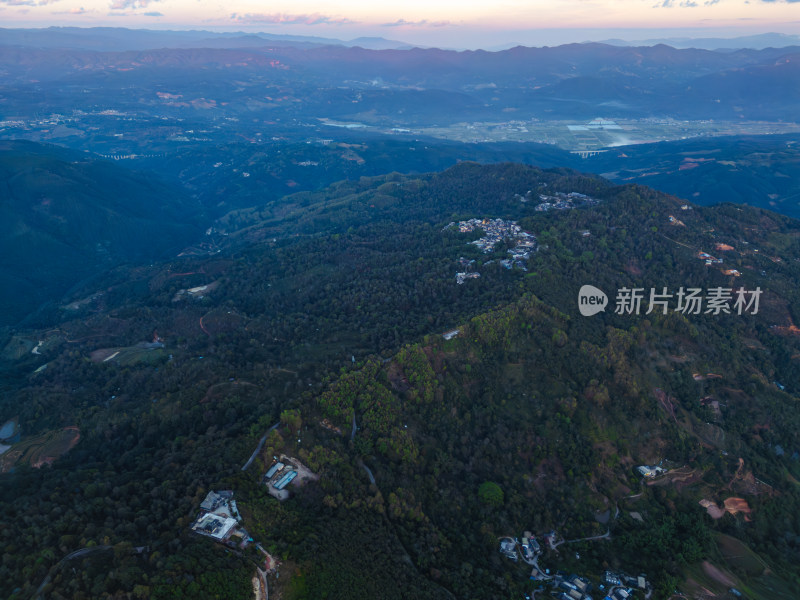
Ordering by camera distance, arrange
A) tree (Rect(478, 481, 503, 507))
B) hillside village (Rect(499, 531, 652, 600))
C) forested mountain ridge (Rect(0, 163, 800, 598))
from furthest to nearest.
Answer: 1. tree (Rect(478, 481, 503, 507))
2. hillside village (Rect(499, 531, 652, 600))
3. forested mountain ridge (Rect(0, 163, 800, 598))

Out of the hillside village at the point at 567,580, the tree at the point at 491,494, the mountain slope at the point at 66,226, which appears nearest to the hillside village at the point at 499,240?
the tree at the point at 491,494

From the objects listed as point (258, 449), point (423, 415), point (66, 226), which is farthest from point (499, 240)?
point (66, 226)

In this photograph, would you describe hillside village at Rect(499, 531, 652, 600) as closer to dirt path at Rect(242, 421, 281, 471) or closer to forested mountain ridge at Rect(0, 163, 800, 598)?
forested mountain ridge at Rect(0, 163, 800, 598)

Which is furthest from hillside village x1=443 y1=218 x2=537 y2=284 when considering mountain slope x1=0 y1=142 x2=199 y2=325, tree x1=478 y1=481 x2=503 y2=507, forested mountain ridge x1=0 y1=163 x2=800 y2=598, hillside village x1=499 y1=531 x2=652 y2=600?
mountain slope x1=0 y1=142 x2=199 y2=325

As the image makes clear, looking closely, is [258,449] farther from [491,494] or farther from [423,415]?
[491,494]

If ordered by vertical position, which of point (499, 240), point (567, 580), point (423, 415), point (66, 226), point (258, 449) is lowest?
point (567, 580)

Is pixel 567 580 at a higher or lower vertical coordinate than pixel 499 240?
lower

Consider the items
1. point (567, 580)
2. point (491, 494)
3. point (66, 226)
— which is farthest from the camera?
point (66, 226)

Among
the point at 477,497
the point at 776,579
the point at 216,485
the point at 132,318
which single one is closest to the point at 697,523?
the point at 776,579
